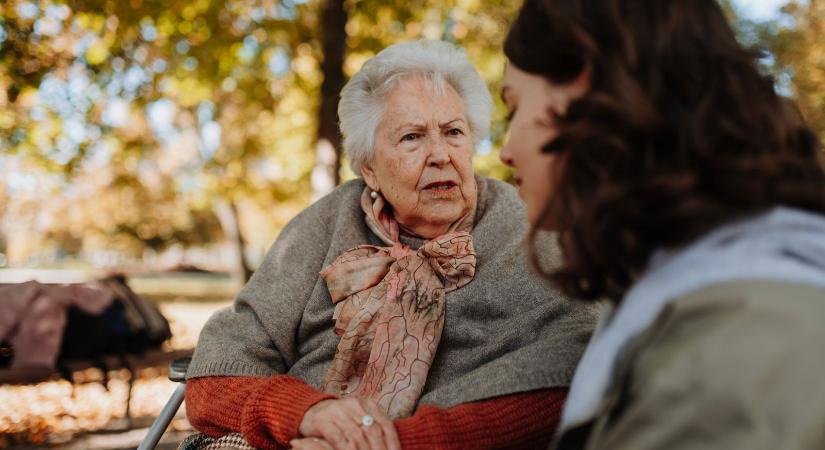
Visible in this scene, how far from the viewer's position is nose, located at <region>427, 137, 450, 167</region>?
2.34 meters

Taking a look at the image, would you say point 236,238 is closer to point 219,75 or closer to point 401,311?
point 219,75

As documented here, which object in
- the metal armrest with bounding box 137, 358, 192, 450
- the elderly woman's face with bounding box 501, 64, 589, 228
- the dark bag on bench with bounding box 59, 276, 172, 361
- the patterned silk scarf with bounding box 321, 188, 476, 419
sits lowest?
the dark bag on bench with bounding box 59, 276, 172, 361

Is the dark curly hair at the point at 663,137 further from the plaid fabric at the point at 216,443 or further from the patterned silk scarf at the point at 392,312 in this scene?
the plaid fabric at the point at 216,443

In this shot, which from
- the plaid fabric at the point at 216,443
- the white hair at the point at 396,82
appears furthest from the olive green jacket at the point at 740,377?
the white hair at the point at 396,82

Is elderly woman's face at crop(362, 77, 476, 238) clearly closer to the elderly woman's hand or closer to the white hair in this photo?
the white hair

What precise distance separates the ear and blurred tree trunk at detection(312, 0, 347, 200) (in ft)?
11.2

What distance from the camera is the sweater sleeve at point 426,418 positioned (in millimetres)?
1716

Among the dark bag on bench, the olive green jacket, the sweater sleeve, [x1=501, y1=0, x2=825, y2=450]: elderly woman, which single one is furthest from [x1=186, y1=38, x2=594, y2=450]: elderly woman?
the dark bag on bench

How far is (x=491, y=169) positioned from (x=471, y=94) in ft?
34.4

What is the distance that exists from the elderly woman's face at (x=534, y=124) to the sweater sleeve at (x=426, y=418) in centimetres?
62

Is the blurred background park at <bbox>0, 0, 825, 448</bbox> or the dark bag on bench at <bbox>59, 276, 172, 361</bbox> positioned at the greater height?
the blurred background park at <bbox>0, 0, 825, 448</bbox>

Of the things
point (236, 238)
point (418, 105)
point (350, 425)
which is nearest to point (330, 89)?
point (418, 105)

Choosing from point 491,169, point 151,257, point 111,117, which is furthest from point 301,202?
point 151,257

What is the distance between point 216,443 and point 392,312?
25.0 inches
